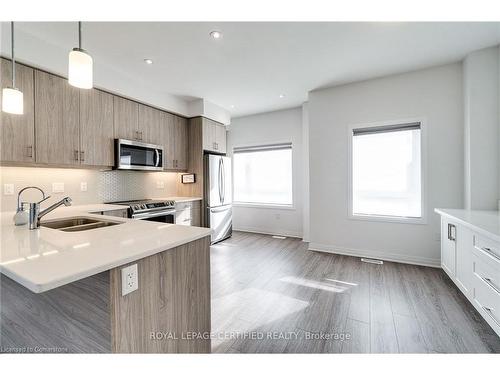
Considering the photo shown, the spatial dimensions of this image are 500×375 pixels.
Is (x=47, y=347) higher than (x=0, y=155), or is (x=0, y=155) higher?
(x=0, y=155)

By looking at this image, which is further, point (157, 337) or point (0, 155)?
point (0, 155)

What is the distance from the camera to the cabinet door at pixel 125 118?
3.09 metres

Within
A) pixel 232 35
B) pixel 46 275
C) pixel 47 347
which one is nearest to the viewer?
pixel 46 275

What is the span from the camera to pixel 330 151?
3650 millimetres

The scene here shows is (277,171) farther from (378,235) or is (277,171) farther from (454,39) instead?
(454,39)

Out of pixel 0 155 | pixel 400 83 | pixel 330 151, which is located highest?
pixel 400 83

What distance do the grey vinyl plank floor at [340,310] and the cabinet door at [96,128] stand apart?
2.10 m

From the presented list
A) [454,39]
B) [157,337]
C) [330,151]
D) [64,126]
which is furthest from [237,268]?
[454,39]

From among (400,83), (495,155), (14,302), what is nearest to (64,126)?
(14,302)

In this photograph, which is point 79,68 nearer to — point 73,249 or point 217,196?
point 73,249

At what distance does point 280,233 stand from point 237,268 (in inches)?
80.8

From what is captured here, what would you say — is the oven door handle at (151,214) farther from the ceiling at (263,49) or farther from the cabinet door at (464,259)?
the cabinet door at (464,259)

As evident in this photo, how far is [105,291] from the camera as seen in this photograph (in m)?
0.88

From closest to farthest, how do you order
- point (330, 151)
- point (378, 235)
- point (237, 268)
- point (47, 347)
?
1. point (47, 347)
2. point (237, 268)
3. point (378, 235)
4. point (330, 151)
